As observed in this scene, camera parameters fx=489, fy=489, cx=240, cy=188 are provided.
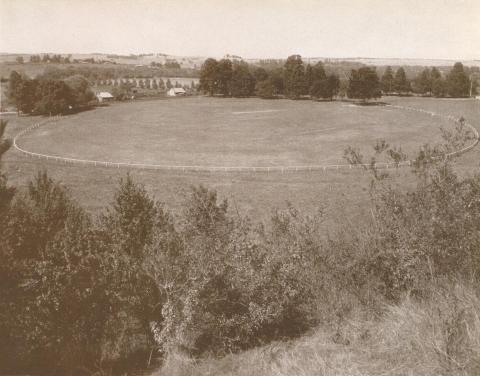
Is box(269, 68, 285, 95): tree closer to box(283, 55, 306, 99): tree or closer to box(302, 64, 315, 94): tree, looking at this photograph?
box(283, 55, 306, 99): tree

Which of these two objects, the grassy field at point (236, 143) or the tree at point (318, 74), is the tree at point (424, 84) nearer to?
the grassy field at point (236, 143)

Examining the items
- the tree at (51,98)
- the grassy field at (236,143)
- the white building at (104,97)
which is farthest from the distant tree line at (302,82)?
the tree at (51,98)

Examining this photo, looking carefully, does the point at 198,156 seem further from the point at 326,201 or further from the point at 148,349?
the point at 148,349

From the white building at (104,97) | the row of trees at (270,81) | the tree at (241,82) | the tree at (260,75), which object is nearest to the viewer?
the row of trees at (270,81)

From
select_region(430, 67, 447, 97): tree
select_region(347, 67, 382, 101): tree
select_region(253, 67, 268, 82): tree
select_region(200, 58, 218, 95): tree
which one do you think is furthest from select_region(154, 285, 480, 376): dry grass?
select_region(430, 67, 447, 97): tree

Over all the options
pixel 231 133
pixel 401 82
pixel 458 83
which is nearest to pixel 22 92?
pixel 231 133

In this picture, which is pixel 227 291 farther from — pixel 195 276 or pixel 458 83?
pixel 458 83
